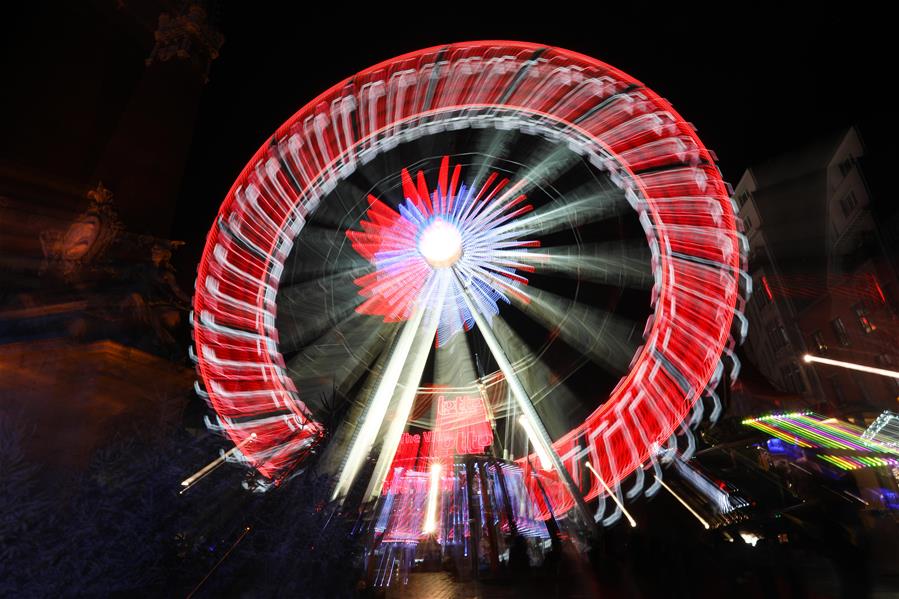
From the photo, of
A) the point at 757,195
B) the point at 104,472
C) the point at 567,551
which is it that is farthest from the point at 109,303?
the point at 757,195

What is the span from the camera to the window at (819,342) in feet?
90.0

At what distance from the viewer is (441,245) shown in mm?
11188

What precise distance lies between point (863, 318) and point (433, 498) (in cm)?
2092

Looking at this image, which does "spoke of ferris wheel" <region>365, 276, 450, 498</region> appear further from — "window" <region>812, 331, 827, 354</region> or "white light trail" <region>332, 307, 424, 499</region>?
"window" <region>812, 331, 827, 354</region>

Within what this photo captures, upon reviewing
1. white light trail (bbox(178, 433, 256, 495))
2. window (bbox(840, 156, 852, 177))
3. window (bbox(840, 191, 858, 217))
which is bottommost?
white light trail (bbox(178, 433, 256, 495))

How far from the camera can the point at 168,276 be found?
1513cm

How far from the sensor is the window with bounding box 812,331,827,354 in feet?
90.0

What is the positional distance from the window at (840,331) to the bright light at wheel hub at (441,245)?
904 inches

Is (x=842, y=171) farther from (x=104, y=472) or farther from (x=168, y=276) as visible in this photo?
(x=104, y=472)

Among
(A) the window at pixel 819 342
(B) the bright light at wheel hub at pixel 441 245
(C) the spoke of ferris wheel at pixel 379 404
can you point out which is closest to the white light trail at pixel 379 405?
(C) the spoke of ferris wheel at pixel 379 404

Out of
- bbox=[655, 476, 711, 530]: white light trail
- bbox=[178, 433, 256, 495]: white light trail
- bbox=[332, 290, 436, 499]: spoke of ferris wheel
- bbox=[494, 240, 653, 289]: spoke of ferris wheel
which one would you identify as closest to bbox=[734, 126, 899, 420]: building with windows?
bbox=[655, 476, 711, 530]: white light trail

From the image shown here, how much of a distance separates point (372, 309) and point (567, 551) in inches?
394

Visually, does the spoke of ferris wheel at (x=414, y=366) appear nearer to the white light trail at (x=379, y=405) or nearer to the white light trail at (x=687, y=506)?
the white light trail at (x=379, y=405)

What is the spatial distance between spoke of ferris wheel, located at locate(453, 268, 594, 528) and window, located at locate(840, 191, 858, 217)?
77.7ft
